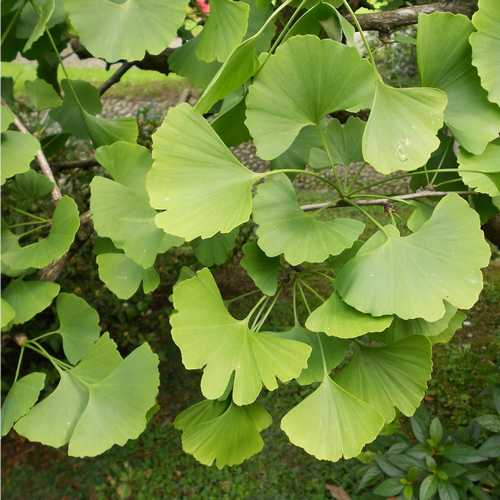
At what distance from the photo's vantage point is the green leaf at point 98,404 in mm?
851

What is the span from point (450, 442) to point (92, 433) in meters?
0.91

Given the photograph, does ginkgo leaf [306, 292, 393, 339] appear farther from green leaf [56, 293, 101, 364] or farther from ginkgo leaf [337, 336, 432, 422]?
green leaf [56, 293, 101, 364]

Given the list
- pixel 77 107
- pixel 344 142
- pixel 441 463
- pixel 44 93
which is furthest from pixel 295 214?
pixel 441 463

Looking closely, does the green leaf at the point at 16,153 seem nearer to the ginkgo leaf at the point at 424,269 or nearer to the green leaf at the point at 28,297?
the green leaf at the point at 28,297

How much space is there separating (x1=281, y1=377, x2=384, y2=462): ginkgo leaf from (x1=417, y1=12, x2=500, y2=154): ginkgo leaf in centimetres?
34

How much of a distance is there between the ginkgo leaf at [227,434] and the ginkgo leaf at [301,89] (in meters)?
0.36

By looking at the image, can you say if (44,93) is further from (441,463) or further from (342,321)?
(441,463)

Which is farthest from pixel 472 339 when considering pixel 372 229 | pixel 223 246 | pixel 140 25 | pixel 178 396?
pixel 140 25

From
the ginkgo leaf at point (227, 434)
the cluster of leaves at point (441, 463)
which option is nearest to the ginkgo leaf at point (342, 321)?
the ginkgo leaf at point (227, 434)

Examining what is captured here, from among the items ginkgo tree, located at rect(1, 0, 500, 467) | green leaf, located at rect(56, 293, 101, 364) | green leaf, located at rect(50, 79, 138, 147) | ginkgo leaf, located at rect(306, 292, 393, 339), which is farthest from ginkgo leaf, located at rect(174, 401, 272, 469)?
green leaf, located at rect(50, 79, 138, 147)

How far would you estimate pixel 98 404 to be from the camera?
0.89 metres

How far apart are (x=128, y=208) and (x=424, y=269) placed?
1.43 feet

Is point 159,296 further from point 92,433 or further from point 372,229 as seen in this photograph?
point 92,433

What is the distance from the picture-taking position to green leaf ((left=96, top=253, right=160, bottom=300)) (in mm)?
876
